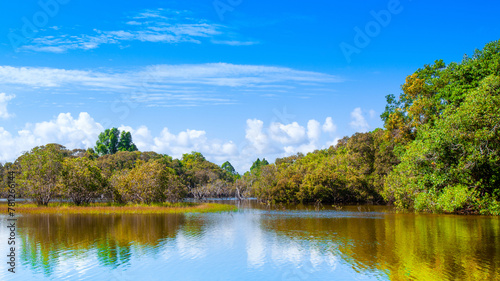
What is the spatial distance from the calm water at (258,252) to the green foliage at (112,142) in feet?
292

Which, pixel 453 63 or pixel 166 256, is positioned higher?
pixel 453 63

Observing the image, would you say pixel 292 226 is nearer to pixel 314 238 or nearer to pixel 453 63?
pixel 314 238

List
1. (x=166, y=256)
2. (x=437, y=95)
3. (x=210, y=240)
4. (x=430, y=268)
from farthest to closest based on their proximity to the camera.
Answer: (x=437, y=95) → (x=210, y=240) → (x=166, y=256) → (x=430, y=268)

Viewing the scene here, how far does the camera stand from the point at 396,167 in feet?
174

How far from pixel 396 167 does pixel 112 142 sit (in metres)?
92.1

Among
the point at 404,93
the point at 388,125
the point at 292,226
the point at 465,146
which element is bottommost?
the point at 292,226

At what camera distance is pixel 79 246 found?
24641 mm

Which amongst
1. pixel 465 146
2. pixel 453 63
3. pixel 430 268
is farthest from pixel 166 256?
pixel 453 63

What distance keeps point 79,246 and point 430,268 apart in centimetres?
1960

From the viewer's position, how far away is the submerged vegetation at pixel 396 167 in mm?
32812

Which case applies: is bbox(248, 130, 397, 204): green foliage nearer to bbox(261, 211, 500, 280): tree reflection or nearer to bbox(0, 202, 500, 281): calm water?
bbox(261, 211, 500, 280): tree reflection

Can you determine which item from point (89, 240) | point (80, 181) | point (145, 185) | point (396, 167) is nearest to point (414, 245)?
point (89, 240)

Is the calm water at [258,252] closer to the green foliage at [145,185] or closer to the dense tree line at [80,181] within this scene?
the dense tree line at [80,181]

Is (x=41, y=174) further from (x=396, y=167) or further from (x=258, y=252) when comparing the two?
(x=396, y=167)
